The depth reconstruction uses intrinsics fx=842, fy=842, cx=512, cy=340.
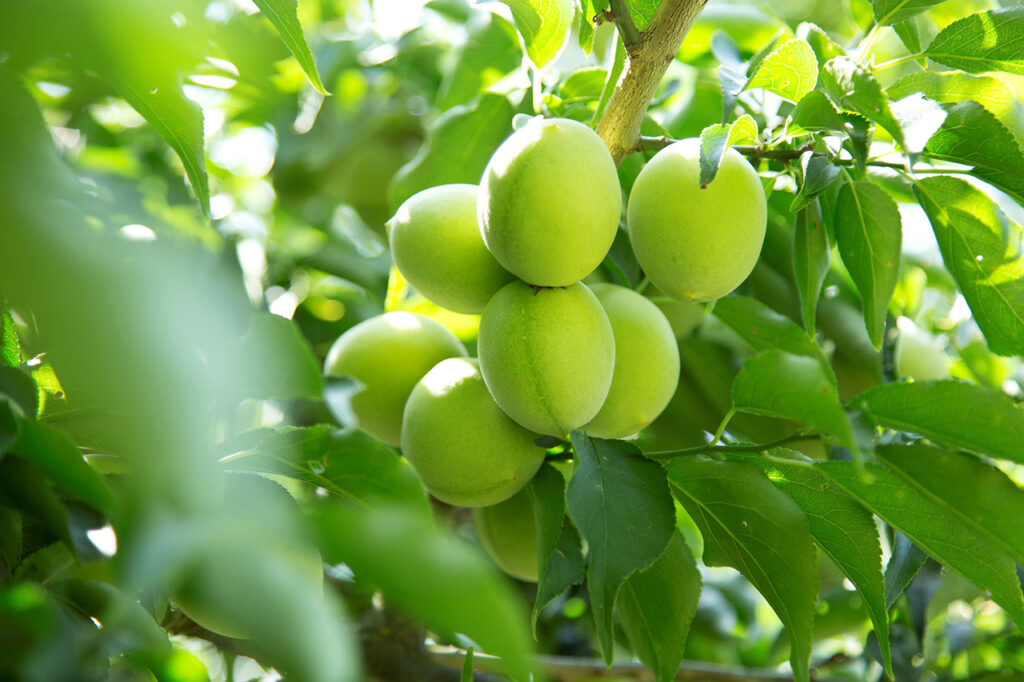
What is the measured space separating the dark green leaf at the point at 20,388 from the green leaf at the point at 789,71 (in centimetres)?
61

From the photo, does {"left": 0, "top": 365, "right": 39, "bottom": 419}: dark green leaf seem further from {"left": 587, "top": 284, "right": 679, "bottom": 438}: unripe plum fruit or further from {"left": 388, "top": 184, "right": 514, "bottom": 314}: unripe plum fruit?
{"left": 587, "top": 284, "right": 679, "bottom": 438}: unripe plum fruit

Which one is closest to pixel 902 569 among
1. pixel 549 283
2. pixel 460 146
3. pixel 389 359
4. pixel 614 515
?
pixel 614 515

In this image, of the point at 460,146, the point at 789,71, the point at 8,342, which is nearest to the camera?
the point at 8,342

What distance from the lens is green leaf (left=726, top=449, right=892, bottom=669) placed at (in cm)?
73

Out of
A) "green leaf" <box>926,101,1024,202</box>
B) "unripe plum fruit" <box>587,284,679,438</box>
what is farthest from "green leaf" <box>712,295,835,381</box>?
"green leaf" <box>926,101,1024,202</box>

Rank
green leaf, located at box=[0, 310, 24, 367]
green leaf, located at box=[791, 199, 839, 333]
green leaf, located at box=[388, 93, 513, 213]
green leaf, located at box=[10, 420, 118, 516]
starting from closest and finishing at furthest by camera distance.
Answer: green leaf, located at box=[10, 420, 118, 516] < green leaf, located at box=[0, 310, 24, 367] < green leaf, located at box=[791, 199, 839, 333] < green leaf, located at box=[388, 93, 513, 213]

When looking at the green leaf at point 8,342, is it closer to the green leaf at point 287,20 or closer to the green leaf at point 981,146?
the green leaf at point 287,20

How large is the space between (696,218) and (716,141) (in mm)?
73

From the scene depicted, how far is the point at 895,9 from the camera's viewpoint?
79cm

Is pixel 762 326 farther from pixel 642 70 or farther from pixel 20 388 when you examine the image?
pixel 20 388

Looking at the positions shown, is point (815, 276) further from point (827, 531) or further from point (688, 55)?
point (688, 55)

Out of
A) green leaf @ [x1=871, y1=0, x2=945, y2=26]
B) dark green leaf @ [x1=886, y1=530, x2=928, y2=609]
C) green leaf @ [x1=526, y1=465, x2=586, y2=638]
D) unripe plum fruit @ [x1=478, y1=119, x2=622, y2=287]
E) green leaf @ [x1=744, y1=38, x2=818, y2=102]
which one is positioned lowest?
dark green leaf @ [x1=886, y1=530, x2=928, y2=609]

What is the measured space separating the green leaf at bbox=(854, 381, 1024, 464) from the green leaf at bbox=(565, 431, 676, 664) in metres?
0.18

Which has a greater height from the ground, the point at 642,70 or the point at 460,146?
the point at 642,70
